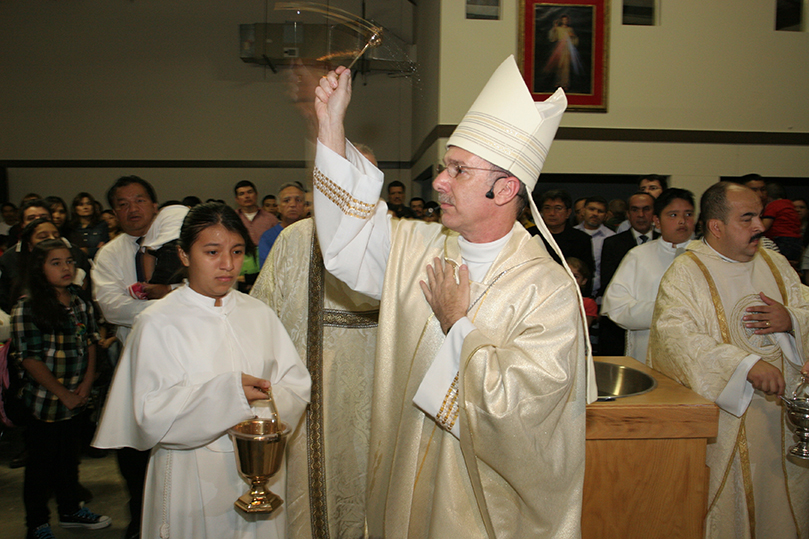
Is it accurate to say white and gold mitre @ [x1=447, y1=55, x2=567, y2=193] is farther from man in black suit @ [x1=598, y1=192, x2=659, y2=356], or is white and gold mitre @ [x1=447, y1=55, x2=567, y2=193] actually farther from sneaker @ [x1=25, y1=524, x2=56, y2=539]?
man in black suit @ [x1=598, y1=192, x2=659, y2=356]

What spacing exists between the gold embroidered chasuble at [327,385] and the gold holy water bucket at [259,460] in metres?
1.08

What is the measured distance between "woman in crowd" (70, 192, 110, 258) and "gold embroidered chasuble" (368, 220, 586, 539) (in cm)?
523

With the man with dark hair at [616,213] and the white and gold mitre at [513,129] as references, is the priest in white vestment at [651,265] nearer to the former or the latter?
the white and gold mitre at [513,129]

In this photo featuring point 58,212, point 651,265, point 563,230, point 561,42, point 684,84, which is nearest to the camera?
point 651,265

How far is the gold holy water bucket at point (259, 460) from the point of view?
1718 millimetres

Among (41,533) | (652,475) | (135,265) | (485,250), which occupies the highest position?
(485,250)

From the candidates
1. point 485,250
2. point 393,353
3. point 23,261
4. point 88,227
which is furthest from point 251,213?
point 485,250

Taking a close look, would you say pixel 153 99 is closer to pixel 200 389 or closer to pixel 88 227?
pixel 88 227

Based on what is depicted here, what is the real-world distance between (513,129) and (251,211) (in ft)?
15.8

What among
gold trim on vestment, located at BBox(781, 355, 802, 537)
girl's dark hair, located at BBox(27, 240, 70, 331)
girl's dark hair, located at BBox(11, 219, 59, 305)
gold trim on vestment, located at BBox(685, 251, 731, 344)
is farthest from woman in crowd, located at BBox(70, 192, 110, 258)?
gold trim on vestment, located at BBox(781, 355, 802, 537)

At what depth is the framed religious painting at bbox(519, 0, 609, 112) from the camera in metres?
7.87

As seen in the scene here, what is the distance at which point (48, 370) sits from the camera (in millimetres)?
3219

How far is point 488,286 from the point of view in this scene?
1.89 m

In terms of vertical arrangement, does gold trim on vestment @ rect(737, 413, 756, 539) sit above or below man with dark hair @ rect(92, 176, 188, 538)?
below
